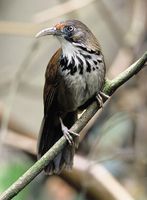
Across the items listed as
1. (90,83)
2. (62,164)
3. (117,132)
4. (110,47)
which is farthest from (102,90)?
(110,47)

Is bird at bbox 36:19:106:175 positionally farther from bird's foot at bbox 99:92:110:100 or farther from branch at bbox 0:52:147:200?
branch at bbox 0:52:147:200

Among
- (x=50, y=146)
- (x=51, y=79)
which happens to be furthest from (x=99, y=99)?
(x=50, y=146)

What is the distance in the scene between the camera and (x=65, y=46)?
9.65 ft

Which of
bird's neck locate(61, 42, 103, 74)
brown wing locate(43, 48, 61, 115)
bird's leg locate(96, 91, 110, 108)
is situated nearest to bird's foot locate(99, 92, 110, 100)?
bird's leg locate(96, 91, 110, 108)

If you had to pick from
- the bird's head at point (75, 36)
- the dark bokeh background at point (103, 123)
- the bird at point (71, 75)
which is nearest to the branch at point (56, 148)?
the bird at point (71, 75)

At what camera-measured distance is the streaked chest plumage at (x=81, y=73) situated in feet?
9.49

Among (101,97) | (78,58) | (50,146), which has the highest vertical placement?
(78,58)

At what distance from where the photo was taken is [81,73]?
9.58 feet

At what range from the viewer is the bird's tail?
298 centimetres

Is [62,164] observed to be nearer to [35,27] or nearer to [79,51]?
[79,51]

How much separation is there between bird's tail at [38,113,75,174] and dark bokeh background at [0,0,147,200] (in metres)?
0.38

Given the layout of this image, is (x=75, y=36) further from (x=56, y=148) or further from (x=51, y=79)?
(x=56, y=148)

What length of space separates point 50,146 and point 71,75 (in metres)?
0.40

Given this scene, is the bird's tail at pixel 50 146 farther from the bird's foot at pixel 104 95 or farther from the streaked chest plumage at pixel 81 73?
Answer: the bird's foot at pixel 104 95
